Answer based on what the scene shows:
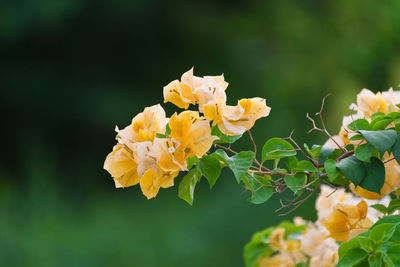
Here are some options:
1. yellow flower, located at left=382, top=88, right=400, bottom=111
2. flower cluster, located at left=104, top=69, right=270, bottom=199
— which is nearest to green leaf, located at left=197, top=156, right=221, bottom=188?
flower cluster, located at left=104, top=69, right=270, bottom=199

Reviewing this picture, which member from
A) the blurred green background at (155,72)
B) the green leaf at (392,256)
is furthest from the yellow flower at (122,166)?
the blurred green background at (155,72)

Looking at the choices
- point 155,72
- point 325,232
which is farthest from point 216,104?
point 155,72

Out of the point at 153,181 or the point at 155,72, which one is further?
the point at 155,72

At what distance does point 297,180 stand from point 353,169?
0.06 meters

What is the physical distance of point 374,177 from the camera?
1.34 feet

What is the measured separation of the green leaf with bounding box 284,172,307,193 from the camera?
0.45 meters

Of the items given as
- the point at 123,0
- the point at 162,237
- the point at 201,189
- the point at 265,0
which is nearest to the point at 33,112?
the point at 123,0

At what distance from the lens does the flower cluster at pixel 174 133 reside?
0.39m

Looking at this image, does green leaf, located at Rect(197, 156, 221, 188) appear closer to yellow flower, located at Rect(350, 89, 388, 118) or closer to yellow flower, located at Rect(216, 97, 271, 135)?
yellow flower, located at Rect(216, 97, 271, 135)

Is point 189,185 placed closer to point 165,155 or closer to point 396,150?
point 165,155

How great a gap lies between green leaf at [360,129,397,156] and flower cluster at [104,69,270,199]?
0.09 meters

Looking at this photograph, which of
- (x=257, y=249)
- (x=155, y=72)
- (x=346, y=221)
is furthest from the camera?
(x=155, y=72)

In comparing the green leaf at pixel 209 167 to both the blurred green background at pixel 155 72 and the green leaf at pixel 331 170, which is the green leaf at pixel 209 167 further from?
the blurred green background at pixel 155 72

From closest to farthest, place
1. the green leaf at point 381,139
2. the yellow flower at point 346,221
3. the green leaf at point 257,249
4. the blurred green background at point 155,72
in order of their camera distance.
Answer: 1. the green leaf at point 381,139
2. the yellow flower at point 346,221
3. the green leaf at point 257,249
4. the blurred green background at point 155,72
